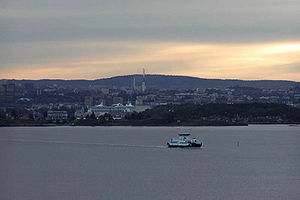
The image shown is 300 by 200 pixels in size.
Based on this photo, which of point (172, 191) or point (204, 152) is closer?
point (172, 191)

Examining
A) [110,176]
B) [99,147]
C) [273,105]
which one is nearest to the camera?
[110,176]

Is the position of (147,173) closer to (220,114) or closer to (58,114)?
(220,114)

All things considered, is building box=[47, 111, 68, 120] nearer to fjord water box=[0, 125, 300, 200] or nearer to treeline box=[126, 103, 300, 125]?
treeline box=[126, 103, 300, 125]

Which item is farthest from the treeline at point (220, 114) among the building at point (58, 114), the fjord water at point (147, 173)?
the fjord water at point (147, 173)

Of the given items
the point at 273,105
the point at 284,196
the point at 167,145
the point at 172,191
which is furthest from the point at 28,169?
the point at 273,105

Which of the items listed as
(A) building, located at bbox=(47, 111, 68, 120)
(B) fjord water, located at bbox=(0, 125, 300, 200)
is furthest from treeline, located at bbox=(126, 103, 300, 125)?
(B) fjord water, located at bbox=(0, 125, 300, 200)

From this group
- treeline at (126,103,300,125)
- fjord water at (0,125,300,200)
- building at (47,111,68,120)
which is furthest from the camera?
building at (47,111,68,120)

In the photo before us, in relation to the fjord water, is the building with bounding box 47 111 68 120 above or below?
below

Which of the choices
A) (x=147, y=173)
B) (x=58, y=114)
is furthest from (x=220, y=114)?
(x=147, y=173)

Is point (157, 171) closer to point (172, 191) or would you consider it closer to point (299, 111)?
point (172, 191)
